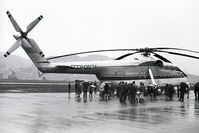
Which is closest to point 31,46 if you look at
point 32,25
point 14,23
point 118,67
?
point 32,25

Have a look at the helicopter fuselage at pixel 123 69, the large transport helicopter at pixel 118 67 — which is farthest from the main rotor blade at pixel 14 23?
A: the helicopter fuselage at pixel 123 69

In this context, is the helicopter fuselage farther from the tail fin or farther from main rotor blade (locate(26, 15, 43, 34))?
main rotor blade (locate(26, 15, 43, 34))

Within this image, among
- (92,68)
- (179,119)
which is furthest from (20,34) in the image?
(179,119)

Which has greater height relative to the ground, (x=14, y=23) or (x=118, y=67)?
(x=14, y=23)

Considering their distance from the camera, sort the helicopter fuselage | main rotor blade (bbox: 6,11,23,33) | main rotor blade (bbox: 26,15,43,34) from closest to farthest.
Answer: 1. main rotor blade (bbox: 6,11,23,33)
2. main rotor blade (bbox: 26,15,43,34)
3. the helicopter fuselage

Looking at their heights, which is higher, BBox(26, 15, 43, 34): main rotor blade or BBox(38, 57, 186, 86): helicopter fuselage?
BBox(26, 15, 43, 34): main rotor blade

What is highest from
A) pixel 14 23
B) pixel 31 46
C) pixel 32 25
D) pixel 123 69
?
pixel 14 23

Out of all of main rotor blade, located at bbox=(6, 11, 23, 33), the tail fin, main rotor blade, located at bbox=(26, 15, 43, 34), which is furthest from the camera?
the tail fin

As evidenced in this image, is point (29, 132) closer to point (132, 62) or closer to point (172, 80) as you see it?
point (132, 62)

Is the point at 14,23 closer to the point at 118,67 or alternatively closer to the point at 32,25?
the point at 32,25

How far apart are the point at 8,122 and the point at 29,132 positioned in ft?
7.87

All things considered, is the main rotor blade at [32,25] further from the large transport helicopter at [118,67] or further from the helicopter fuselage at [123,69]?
the helicopter fuselage at [123,69]

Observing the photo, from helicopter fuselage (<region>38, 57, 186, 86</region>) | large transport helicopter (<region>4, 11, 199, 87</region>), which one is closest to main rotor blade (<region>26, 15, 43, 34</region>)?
large transport helicopter (<region>4, 11, 199, 87</region>)

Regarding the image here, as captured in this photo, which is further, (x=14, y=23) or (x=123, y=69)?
(x=123, y=69)
